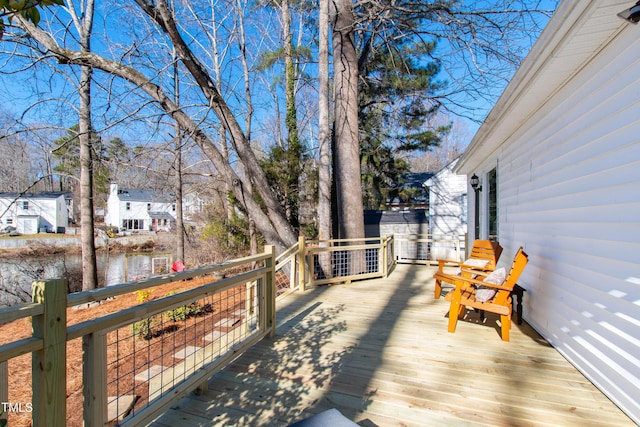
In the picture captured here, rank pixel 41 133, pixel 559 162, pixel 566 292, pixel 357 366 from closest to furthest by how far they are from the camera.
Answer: pixel 357 366 → pixel 566 292 → pixel 559 162 → pixel 41 133

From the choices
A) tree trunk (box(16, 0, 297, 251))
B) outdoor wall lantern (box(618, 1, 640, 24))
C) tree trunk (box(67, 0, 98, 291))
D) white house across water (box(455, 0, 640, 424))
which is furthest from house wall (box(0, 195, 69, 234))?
outdoor wall lantern (box(618, 1, 640, 24))

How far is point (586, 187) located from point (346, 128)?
5.43 meters

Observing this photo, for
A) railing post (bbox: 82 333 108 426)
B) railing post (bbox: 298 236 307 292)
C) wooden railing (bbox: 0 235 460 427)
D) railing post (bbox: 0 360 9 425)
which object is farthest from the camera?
railing post (bbox: 298 236 307 292)

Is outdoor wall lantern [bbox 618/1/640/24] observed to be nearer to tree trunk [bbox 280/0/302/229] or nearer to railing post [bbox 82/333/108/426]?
railing post [bbox 82/333/108/426]

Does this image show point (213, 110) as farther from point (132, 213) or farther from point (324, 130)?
point (132, 213)

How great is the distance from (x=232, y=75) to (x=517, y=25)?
8.09 metres

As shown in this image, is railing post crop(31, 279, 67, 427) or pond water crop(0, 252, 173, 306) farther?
pond water crop(0, 252, 173, 306)

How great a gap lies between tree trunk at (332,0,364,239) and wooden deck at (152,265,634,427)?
12.2ft

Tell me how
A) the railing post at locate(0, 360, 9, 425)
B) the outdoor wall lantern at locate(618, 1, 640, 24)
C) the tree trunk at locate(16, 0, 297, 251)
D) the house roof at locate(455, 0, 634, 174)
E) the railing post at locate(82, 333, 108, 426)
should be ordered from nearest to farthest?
the railing post at locate(0, 360, 9, 425) → the railing post at locate(82, 333, 108, 426) → the outdoor wall lantern at locate(618, 1, 640, 24) → the house roof at locate(455, 0, 634, 174) → the tree trunk at locate(16, 0, 297, 251)

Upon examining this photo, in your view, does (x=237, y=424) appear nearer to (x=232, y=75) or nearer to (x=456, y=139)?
(x=232, y=75)

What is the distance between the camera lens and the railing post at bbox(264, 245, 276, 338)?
3215 millimetres

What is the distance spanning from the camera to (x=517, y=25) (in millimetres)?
5227

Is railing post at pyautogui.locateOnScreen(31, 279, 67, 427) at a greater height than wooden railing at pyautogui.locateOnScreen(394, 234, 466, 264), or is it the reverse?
railing post at pyautogui.locateOnScreen(31, 279, 67, 427)

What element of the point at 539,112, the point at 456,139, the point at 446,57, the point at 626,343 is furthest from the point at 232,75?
the point at 456,139
